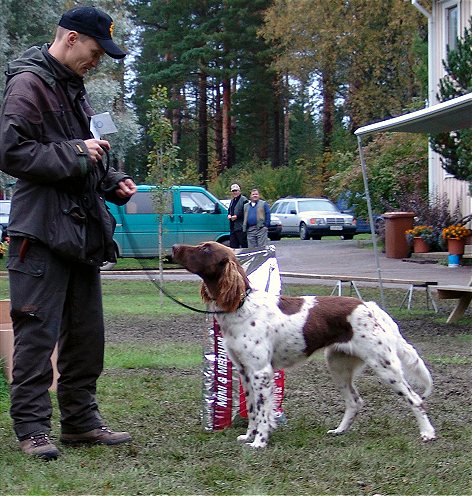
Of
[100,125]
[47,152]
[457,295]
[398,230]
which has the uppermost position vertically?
[100,125]

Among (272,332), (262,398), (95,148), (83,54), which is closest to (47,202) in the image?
(95,148)

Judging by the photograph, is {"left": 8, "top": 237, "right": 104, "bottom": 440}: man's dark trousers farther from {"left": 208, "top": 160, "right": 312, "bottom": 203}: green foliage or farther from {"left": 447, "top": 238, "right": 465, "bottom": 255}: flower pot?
{"left": 208, "top": 160, "right": 312, "bottom": 203}: green foliage

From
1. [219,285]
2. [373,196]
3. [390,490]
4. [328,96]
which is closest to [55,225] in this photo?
[219,285]

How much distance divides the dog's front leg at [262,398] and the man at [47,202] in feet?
3.67

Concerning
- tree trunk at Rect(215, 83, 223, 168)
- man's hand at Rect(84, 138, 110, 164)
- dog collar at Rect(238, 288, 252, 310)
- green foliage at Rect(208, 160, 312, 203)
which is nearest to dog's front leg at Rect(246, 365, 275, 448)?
dog collar at Rect(238, 288, 252, 310)

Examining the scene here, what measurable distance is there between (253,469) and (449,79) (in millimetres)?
16621

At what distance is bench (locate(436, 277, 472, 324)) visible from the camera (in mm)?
11180

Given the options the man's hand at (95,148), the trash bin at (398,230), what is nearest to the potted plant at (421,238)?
the trash bin at (398,230)

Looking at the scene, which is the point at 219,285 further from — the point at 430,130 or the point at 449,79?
the point at 449,79

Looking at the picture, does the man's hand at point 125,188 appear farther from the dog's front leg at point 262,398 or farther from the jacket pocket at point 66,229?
the dog's front leg at point 262,398

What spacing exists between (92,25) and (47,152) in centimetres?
72

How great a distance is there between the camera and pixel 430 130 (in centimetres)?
1280

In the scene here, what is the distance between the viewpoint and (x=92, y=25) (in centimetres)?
499

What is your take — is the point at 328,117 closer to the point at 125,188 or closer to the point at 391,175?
the point at 391,175
